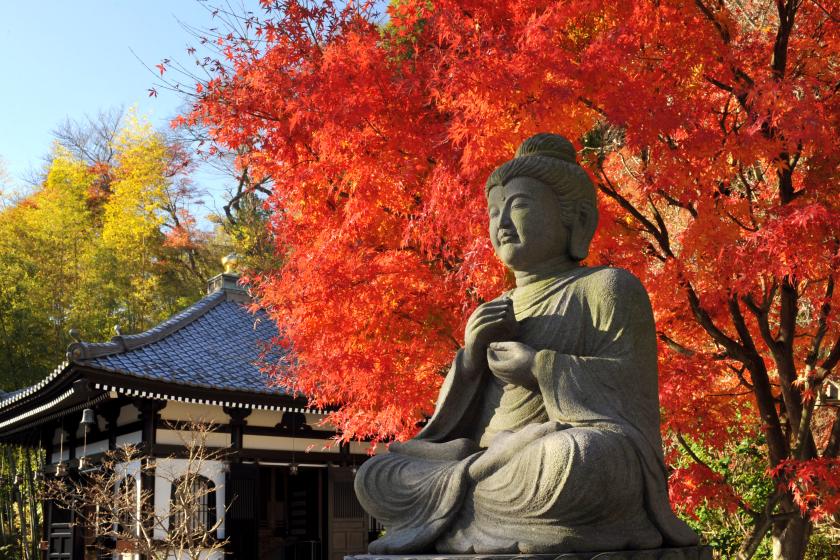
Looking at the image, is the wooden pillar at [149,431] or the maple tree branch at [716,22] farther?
the wooden pillar at [149,431]

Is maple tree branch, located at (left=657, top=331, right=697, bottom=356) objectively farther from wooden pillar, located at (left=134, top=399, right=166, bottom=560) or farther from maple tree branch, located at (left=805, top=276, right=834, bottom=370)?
wooden pillar, located at (left=134, top=399, right=166, bottom=560)

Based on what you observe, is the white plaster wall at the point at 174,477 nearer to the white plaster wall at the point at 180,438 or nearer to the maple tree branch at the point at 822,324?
the white plaster wall at the point at 180,438

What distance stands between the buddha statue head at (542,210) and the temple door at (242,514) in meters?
11.7

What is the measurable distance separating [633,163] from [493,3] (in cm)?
294

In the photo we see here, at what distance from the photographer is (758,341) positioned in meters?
7.52

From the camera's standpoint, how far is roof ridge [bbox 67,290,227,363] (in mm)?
12906

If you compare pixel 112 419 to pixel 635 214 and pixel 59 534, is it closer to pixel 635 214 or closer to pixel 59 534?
pixel 59 534

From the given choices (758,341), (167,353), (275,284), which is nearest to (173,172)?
(167,353)

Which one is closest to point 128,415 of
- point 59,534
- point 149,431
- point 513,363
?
point 149,431

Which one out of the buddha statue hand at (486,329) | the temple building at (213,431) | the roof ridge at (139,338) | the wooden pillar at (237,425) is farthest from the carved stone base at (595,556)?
the wooden pillar at (237,425)

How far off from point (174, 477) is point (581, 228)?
11.3 metres

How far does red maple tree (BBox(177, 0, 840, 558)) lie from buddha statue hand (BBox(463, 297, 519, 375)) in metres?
1.87

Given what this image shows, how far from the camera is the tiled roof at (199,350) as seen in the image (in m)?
13.6

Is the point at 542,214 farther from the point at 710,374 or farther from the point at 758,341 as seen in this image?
the point at 758,341
